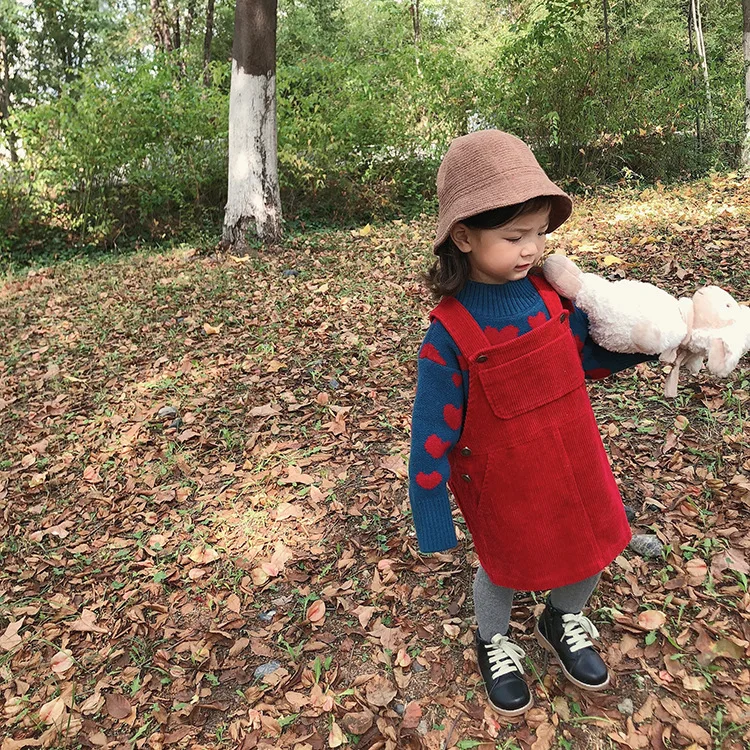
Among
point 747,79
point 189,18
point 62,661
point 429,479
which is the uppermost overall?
point 189,18

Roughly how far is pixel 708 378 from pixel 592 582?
2149mm

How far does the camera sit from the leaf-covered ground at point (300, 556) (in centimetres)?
213

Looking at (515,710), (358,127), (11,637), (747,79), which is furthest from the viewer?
(358,127)

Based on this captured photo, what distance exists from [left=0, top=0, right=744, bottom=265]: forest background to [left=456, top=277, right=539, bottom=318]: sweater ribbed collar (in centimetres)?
758

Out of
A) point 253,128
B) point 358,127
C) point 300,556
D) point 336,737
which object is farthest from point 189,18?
point 336,737

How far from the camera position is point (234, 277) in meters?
6.38

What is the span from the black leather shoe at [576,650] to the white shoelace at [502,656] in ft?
0.47

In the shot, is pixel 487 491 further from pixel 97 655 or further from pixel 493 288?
pixel 97 655

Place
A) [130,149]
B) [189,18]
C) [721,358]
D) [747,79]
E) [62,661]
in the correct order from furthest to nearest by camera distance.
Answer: [189,18] → [130,149] → [747,79] → [62,661] → [721,358]

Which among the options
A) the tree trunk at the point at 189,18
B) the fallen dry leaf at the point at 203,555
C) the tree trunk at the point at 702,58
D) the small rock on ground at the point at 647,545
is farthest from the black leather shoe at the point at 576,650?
the tree trunk at the point at 189,18

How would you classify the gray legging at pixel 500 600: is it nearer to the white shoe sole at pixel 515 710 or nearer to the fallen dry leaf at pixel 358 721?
the white shoe sole at pixel 515 710

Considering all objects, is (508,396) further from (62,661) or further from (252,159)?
(252,159)

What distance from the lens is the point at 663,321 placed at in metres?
1.64

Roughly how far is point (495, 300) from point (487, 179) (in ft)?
A: 1.08
